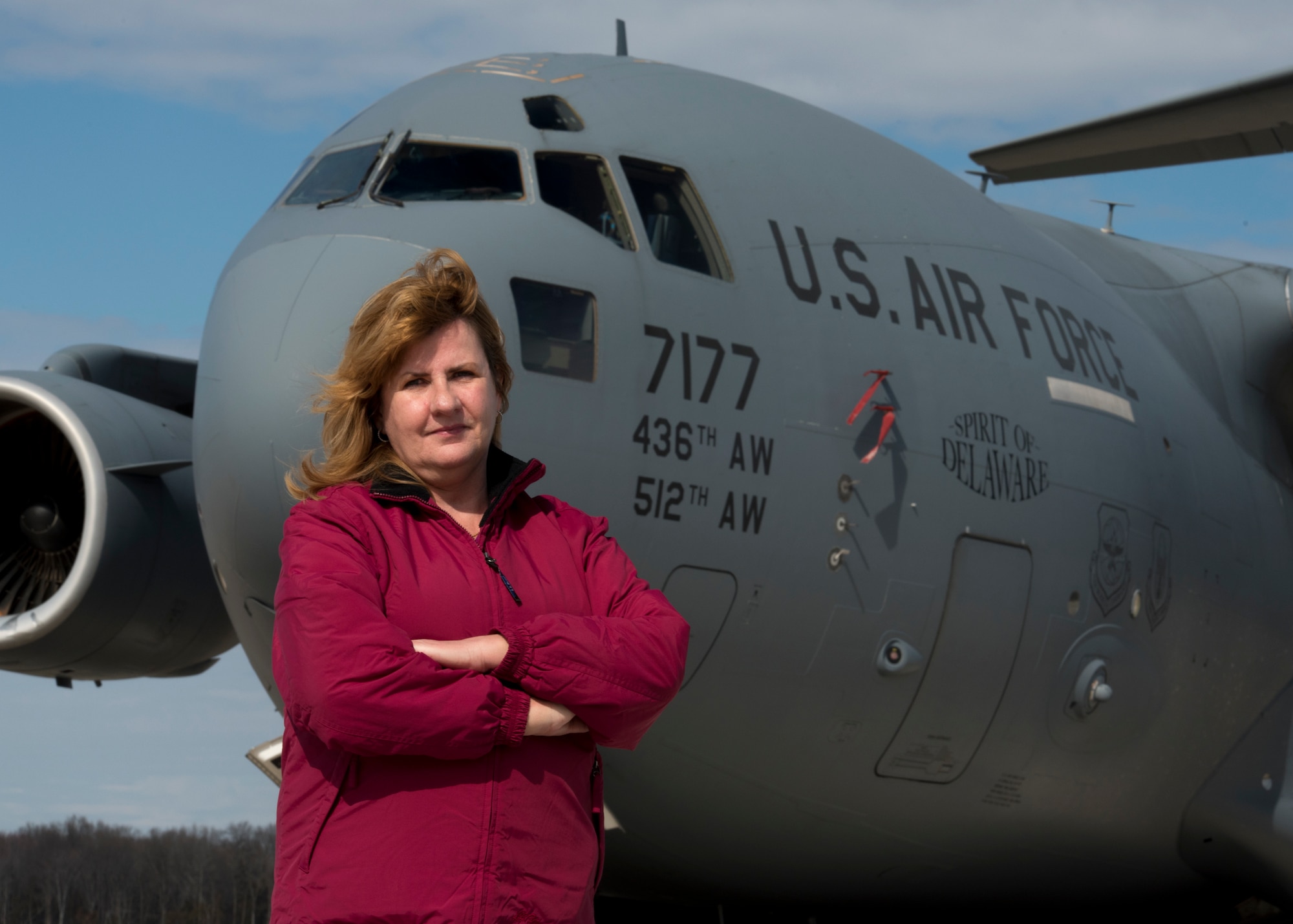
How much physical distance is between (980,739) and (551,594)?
389 cm

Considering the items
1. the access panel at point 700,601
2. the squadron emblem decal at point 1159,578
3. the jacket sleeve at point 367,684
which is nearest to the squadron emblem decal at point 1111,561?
the squadron emblem decal at point 1159,578

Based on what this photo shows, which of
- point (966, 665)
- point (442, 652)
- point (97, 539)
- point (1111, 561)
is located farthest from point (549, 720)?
point (97, 539)

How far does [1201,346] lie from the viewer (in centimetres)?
779

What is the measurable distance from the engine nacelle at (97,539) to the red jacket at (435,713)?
16.6ft

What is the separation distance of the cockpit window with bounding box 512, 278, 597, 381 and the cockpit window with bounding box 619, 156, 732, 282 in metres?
0.46

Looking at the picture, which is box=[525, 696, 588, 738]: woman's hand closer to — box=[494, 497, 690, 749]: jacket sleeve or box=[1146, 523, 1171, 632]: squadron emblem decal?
box=[494, 497, 690, 749]: jacket sleeve

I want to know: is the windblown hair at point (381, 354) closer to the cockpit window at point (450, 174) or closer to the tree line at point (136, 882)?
the cockpit window at point (450, 174)

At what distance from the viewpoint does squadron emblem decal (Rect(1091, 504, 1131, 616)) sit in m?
5.96

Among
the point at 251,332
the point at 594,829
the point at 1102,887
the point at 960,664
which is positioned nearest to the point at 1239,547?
the point at 1102,887

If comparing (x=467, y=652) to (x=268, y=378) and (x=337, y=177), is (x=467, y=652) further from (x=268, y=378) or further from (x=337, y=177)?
(x=337, y=177)

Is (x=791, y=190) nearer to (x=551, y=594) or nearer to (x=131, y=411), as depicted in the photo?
(x=551, y=594)

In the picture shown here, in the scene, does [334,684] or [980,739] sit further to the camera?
[980,739]

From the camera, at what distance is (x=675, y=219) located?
514 cm

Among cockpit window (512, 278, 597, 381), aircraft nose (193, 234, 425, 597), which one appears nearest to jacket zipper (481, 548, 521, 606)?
aircraft nose (193, 234, 425, 597)
